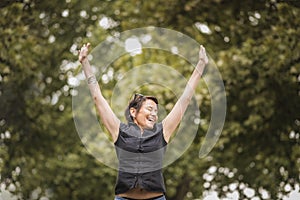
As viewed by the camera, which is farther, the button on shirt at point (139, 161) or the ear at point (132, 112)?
the ear at point (132, 112)

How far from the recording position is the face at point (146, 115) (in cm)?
395

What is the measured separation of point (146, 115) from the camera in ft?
12.9

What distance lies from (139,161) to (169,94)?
258 inches

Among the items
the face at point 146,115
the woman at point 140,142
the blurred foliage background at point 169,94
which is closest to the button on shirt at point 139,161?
the woman at point 140,142

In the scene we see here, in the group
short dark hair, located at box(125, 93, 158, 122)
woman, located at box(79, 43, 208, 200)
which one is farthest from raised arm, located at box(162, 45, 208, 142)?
short dark hair, located at box(125, 93, 158, 122)

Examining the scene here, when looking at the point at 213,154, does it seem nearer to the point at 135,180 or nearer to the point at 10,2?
the point at 10,2

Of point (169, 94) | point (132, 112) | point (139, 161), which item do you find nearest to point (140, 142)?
point (139, 161)

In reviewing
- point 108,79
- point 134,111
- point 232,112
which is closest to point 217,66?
point 232,112

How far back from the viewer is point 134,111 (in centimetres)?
398

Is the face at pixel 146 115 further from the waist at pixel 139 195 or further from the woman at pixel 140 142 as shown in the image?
the waist at pixel 139 195

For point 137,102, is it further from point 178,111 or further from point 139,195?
point 139,195

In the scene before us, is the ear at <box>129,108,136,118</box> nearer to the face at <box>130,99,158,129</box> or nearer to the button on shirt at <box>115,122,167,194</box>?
the face at <box>130,99,158,129</box>

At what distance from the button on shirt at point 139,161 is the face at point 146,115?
0.34 feet

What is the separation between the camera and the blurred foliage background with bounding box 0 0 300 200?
32.5 ft
